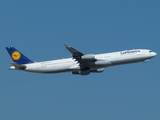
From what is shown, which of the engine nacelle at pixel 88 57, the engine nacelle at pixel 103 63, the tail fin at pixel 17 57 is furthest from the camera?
the tail fin at pixel 17 57

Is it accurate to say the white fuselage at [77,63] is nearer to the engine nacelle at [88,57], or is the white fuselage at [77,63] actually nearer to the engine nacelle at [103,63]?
the engine nacelle at [103,63]

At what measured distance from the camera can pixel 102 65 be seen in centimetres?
7125

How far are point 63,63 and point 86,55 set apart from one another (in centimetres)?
616

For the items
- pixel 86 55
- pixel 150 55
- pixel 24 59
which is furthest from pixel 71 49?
pixel 150 55

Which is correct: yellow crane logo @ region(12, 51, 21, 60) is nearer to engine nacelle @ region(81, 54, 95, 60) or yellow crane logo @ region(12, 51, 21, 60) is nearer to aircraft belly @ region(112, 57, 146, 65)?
engine nacelle @ region(81, 54, 95, 60)

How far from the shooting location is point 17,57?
2987 inches

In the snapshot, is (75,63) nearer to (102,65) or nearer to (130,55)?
(102,65)

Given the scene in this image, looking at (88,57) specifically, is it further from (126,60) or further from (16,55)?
(16,55)

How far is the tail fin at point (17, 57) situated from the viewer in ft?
247

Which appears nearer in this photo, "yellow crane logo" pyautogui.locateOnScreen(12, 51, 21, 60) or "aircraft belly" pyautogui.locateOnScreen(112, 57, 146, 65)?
"aircraft belly" pyautogui.locateOnScreen(112, 57, 146, 65)

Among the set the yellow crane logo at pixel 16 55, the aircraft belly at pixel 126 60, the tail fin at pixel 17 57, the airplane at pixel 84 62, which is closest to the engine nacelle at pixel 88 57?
the airplane at pixel 84 62

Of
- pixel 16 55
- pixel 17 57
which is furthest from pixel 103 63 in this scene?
pixel 16 55

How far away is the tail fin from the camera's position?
75.4 meters

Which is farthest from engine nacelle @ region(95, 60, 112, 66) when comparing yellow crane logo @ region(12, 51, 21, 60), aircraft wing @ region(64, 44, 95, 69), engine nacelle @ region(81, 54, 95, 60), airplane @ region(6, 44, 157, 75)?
yellow crane logo @ region(12, 51, 21, 60)
